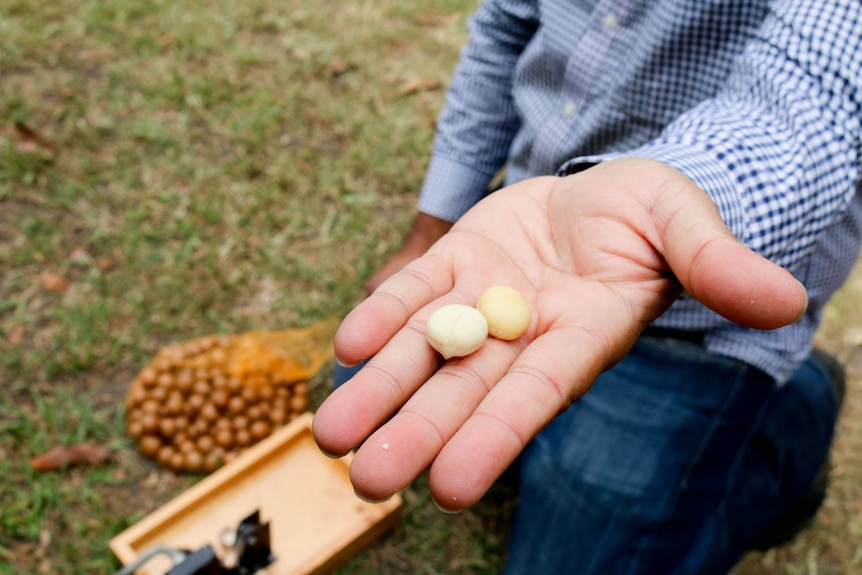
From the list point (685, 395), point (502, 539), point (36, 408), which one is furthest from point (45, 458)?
point (685, 395)

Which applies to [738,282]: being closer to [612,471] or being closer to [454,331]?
[454,331]

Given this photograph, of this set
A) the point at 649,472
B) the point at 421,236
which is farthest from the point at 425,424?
the point at 421,236

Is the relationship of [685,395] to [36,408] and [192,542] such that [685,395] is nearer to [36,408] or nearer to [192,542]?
[192,542]

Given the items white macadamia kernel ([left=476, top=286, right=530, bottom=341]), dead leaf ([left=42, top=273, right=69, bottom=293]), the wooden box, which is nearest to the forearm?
white macadamia kernel ([left=476, top=286, right=530, bottom=341])

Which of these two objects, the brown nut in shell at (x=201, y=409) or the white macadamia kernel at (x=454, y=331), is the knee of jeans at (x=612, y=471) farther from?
the brown nut in shell at (x=201, y=409)

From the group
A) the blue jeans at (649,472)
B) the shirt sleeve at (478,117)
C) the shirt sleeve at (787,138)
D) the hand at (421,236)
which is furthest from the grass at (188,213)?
the shirt sleeve at (787,138)
